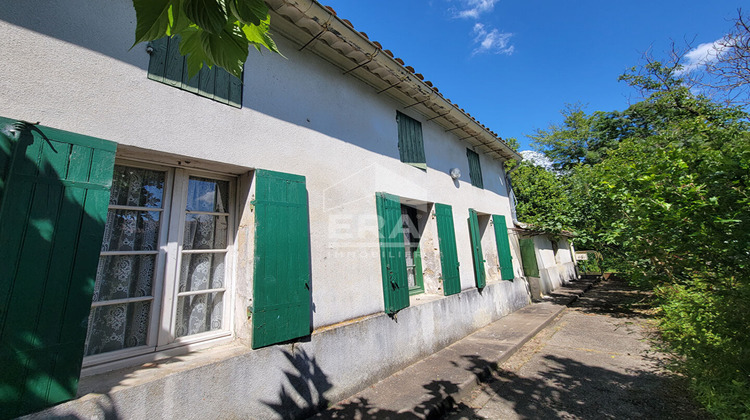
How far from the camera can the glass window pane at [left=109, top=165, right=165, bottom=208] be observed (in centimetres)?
235

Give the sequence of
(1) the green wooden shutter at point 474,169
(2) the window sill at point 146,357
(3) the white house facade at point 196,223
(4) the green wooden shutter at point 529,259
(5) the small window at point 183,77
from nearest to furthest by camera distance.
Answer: (3) the white house facade at point 196,223, (2) the window sill at point 146,357, (5) the small window at point 183,77, (1) the green wooden shutter at point 474,169, (4) the green wooden shutter at point 529,259

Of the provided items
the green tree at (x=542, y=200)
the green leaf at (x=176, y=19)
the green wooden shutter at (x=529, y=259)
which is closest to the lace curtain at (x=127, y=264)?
the green leaf at (x=176, y=19)

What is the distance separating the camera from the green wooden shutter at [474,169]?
22.5 feet

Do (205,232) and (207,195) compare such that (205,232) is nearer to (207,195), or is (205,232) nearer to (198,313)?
(207,195)

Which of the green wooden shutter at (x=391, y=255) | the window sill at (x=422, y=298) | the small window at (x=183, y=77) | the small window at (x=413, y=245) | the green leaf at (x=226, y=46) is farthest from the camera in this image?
the small window at (x=413, y=245)

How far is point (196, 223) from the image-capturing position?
271 cm

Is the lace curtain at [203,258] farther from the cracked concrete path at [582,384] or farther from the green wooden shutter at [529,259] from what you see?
the green wooden shutter at [529,259]

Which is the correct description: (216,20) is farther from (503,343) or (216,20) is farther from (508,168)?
(508,168)

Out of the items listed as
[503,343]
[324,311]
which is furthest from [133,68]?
[503,343]

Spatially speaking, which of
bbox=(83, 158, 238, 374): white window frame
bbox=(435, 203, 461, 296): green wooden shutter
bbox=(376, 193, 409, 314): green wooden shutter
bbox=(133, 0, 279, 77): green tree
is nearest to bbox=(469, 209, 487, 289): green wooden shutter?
bbox=(435, 203, 461, 296): green wooden shutter

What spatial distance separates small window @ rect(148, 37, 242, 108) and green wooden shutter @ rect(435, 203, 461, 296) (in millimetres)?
3755

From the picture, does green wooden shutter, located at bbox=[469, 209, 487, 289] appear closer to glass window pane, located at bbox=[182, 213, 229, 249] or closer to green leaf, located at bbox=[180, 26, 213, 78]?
glass window pane, located at bbox=[182, 213, 229, 249]

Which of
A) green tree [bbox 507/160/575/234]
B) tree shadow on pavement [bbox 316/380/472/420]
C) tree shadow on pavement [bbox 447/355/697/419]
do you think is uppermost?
green tree [bbox 507/160/575/234]

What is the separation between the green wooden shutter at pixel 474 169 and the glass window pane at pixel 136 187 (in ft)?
20.0
